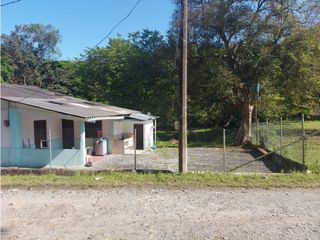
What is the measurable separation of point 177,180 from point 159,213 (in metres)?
2.97

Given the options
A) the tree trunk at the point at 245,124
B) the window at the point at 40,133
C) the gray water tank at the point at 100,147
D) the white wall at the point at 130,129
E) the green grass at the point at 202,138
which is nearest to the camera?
the window at the point at 40,133

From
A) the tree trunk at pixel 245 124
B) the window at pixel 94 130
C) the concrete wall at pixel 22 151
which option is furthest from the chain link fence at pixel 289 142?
the window at pixel 94 130

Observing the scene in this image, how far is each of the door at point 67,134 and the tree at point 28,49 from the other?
3270 cm

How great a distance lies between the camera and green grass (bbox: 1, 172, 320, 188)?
9460mm

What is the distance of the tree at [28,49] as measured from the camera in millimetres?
50969

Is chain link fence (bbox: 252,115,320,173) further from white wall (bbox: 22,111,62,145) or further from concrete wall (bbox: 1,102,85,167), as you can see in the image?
white wall (bbox: 22,111,62,145)

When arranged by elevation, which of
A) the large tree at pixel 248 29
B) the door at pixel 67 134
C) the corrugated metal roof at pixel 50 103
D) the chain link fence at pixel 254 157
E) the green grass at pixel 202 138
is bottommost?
the green grass at pixel 202 138

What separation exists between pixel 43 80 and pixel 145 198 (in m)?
43.3

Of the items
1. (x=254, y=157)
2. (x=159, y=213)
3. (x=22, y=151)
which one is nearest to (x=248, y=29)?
(x=254, y=157)

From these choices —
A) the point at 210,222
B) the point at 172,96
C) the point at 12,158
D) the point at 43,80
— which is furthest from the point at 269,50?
the point at 43,80

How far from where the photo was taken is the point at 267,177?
33.5ft

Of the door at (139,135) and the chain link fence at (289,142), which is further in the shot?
the door at (139,135)

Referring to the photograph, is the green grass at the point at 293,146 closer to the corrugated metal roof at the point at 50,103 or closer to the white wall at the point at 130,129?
the white wall at the point at 130,129

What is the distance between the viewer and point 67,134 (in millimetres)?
17297
